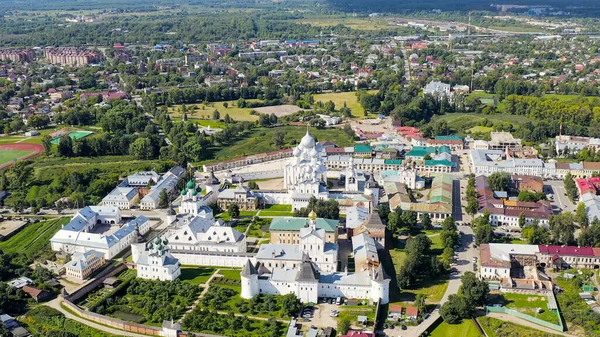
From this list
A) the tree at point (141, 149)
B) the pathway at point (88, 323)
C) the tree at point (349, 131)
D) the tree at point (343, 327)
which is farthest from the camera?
the tree at point (349, 131)

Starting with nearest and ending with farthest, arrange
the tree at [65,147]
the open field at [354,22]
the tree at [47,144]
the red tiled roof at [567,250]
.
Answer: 1. the red tiled roof at [567,250]
2. the tree at [65,147]
3. the tree at [47,144]
4. the open field at [354,22]

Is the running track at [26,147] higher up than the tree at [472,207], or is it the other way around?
the running track at [26,147]

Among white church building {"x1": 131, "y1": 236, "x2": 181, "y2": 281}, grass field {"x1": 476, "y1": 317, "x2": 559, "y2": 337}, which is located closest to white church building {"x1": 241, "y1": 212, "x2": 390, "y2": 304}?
white church building {"x1": 131, "y1": 236, "x2": 181, "y2": 281}

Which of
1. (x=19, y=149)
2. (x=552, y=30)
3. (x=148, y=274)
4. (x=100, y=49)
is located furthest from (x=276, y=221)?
(x=552, y=30)

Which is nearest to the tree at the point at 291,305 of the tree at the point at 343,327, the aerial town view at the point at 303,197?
the aerial town view at the point at 303,197

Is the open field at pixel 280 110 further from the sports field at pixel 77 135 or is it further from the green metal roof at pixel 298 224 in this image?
the green metal roof at pixel 298 224

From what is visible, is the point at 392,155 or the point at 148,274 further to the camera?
the point at 392,155

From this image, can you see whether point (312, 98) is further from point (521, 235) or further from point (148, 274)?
point (148, 274)
